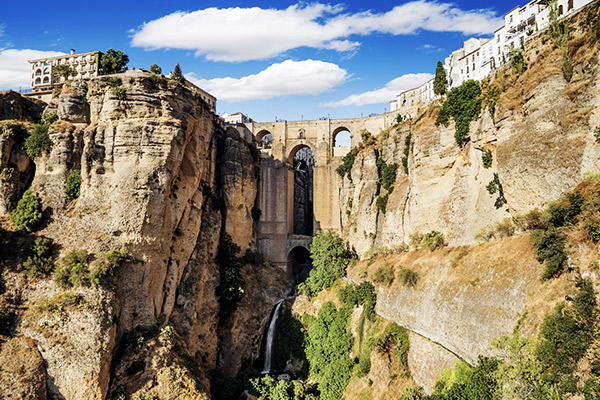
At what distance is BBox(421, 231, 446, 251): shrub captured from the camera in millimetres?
28516

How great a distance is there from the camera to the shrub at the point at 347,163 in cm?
4388

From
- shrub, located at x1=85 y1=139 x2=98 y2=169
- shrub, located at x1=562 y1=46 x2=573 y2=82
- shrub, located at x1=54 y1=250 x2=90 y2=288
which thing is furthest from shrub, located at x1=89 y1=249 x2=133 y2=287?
shrub, located at x1=562 y1=46 x2=573 y2=82

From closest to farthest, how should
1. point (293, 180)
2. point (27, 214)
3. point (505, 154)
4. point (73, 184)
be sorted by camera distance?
point (505, 154) → point (27, 214) → point (73, 184) → point (293, 180)

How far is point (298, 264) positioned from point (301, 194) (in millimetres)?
7990

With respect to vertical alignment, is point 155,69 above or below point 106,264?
above

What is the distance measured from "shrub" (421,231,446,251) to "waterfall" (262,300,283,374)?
50.5 feet

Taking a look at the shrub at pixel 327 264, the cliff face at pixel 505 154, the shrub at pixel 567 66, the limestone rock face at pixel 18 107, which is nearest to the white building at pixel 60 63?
the limestone rock face at pixel 18 107

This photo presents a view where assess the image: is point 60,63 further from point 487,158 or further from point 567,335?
point 567,335

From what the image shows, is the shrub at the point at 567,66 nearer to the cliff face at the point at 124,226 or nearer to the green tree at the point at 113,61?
the cliff face at the point at 124,226

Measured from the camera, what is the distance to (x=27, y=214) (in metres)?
27.8

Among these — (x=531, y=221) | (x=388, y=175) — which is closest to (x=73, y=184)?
(x=388, y=175)

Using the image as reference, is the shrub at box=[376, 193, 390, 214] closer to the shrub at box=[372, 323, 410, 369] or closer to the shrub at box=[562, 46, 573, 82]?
the shrub at box=[372, 323, 410, 369]

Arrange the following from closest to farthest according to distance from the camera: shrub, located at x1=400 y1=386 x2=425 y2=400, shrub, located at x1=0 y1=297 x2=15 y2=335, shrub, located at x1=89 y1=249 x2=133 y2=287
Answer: shrub, located at x1=400 y1=386 x2=425 y2=400
shrub, located at x1=0 y1=297 x2=15 y2=335
shrub, located at x1=89 y1=249 x2=133 y2=287

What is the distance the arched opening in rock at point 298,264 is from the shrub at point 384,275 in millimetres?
15320
